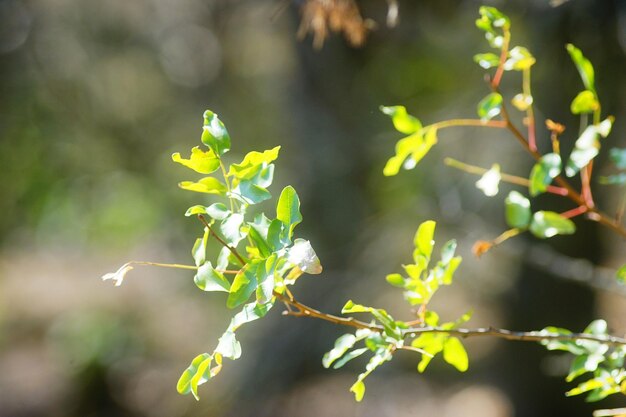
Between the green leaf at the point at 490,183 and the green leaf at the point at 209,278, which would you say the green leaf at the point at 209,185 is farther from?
the green leaf at the point at 490,183

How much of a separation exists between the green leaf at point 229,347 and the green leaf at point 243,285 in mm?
43

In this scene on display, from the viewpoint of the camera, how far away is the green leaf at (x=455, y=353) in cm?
91

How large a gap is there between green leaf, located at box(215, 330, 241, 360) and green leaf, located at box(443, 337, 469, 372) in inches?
12.6

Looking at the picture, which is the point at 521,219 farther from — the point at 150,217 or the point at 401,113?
the point at 150,217

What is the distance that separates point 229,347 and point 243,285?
0.07 m

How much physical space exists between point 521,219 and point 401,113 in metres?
0.21

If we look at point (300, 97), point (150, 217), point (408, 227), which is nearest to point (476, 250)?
point (300, 97)

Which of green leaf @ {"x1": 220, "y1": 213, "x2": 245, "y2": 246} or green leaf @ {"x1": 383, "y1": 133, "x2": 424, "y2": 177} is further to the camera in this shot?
green leaf @ {"x1": 383, "y1": 133, "x2": 424, "y2": 177}

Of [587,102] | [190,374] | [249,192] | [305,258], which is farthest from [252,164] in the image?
[587,102]

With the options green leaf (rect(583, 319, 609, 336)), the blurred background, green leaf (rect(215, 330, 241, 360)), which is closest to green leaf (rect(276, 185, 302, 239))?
green leaf (rect(215, 330, 241, 360))

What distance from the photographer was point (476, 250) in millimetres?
1014

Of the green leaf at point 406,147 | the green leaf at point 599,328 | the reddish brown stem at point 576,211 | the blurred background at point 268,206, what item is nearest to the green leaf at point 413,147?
the green leaf at point 406,147

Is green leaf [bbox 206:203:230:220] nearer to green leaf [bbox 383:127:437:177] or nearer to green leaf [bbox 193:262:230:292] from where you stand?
green leaf [bbox 193:262:230:292]

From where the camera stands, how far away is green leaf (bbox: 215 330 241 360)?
2.38ft
